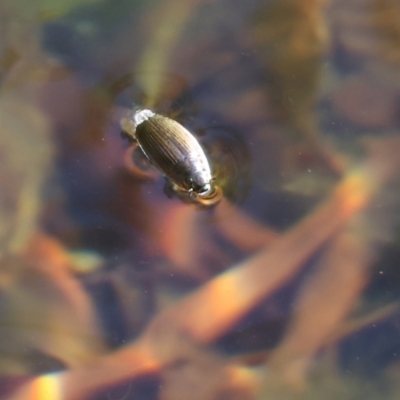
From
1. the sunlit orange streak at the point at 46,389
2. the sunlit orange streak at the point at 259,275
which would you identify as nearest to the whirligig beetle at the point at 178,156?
the sunlit orange streak at the point at 259,275

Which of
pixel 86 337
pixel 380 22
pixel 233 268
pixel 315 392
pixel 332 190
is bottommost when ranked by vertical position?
pixel 315 392

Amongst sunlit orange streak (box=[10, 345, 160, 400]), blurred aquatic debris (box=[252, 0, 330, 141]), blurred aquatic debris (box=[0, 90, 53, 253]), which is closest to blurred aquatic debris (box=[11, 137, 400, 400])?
sunlit orange streak (box=[10, 345, 160, 400])

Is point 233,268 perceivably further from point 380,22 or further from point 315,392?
point 380,22

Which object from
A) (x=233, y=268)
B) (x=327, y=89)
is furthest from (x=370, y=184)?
(x=233, y=268)

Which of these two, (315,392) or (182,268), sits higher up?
(182,268)

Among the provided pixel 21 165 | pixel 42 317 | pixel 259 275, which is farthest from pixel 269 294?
pixel 21 165

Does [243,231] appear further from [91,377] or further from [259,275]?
[91,377]

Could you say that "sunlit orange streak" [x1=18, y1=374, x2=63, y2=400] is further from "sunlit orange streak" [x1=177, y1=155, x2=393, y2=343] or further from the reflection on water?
"sunlit orange streak" [x1=177, y1=155, x2=393, y2=343]
